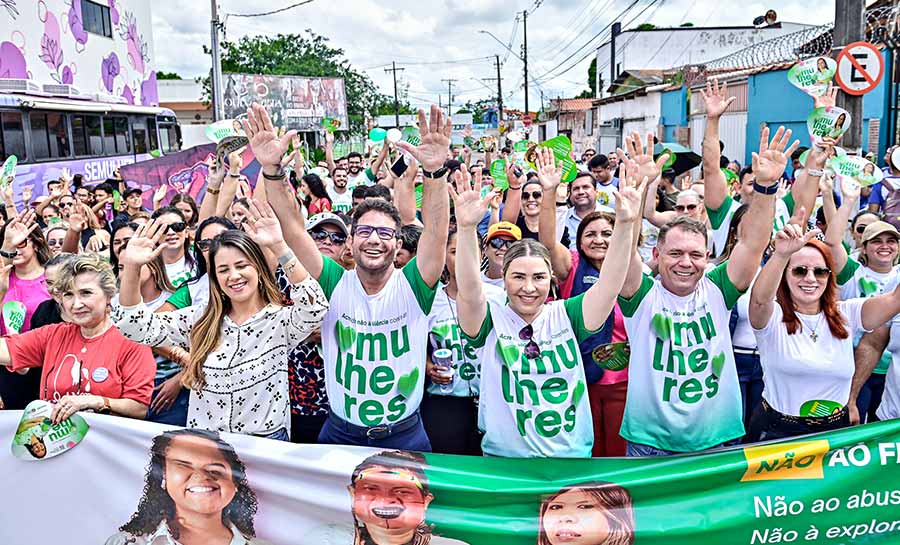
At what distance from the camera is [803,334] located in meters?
3.43

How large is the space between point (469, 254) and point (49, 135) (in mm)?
12848

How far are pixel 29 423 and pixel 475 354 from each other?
2.09m

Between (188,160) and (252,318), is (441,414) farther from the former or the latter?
(188,160)

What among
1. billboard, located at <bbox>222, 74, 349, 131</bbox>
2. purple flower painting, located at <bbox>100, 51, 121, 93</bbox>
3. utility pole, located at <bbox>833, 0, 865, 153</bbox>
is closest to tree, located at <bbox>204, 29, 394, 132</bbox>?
billboard, located at <bbox>222, 74, 349, 131</bbox>

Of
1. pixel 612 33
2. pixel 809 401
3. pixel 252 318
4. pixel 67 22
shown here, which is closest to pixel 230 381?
pixel 252 318

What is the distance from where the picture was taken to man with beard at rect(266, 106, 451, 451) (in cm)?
332

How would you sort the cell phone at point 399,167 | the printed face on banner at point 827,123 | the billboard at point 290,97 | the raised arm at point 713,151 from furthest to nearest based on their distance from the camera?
1. the billboard at point 290,97
2. the cell phone at point 399,167
3. the printed face on banner at point 827,123
4. the raised arm at point 713,151

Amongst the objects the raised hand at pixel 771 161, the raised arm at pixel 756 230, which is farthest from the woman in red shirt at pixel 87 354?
the raised hand at pixel 771 161

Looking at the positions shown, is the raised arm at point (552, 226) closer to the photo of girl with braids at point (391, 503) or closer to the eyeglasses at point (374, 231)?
the eyeglasses at point (374, 231)

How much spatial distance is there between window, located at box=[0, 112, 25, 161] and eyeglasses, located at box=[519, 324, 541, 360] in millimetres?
11818

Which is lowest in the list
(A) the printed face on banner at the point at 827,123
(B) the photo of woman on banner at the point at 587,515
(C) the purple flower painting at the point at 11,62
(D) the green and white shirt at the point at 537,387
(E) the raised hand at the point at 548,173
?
(B) the photo of woman on banner at the point at 587,515

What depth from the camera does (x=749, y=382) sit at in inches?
159

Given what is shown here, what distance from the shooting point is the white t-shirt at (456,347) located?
3921 mm

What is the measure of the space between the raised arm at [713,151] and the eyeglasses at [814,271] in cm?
149
